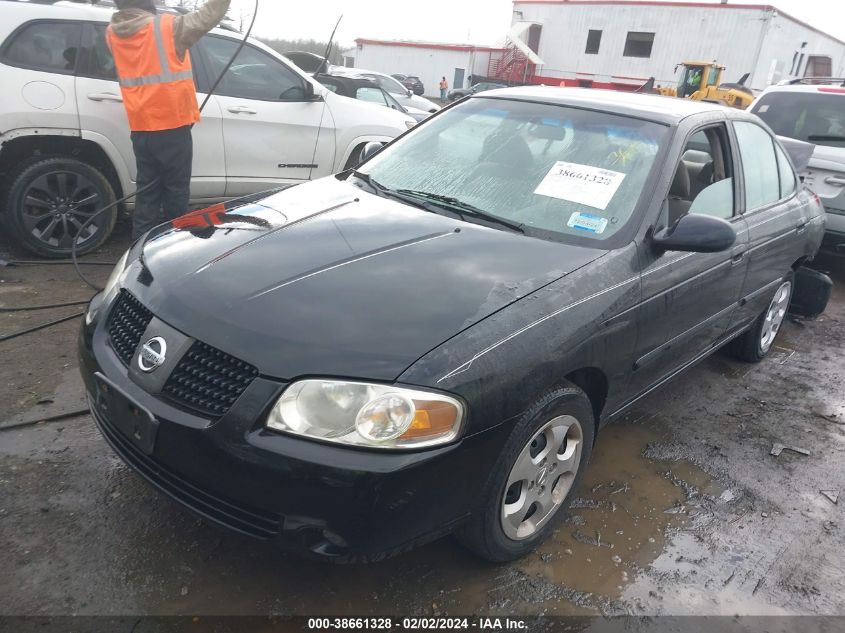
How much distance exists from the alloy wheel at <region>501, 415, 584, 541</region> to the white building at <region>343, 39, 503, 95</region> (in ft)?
127

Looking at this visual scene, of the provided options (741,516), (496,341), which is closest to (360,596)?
(496,341)

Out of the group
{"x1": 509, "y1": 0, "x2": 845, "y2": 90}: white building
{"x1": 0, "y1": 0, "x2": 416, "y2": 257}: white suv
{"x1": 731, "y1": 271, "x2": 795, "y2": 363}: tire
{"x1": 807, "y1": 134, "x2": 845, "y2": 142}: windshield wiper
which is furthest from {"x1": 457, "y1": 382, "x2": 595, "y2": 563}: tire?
{"x1": 509, "y1": 0, "x2": 845, "y2": 90}: white building

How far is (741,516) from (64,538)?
2782 millimetres

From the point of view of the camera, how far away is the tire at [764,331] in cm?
434

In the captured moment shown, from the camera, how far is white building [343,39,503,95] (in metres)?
38.5

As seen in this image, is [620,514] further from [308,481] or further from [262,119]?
[262,119]

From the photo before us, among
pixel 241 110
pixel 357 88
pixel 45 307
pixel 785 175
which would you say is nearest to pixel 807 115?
pixel 785 175

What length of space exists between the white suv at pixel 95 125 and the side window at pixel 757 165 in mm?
3594

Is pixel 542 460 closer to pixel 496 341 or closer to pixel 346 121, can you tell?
pixel 496 341

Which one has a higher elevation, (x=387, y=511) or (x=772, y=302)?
(x=387, y=511)

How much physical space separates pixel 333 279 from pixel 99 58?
3728mm

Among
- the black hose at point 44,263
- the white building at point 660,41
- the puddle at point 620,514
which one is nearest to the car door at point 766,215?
the puddle at point 620,514

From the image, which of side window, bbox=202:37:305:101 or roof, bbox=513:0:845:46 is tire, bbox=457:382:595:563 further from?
roof, bbox=513:0:845:46

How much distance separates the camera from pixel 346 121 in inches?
238
